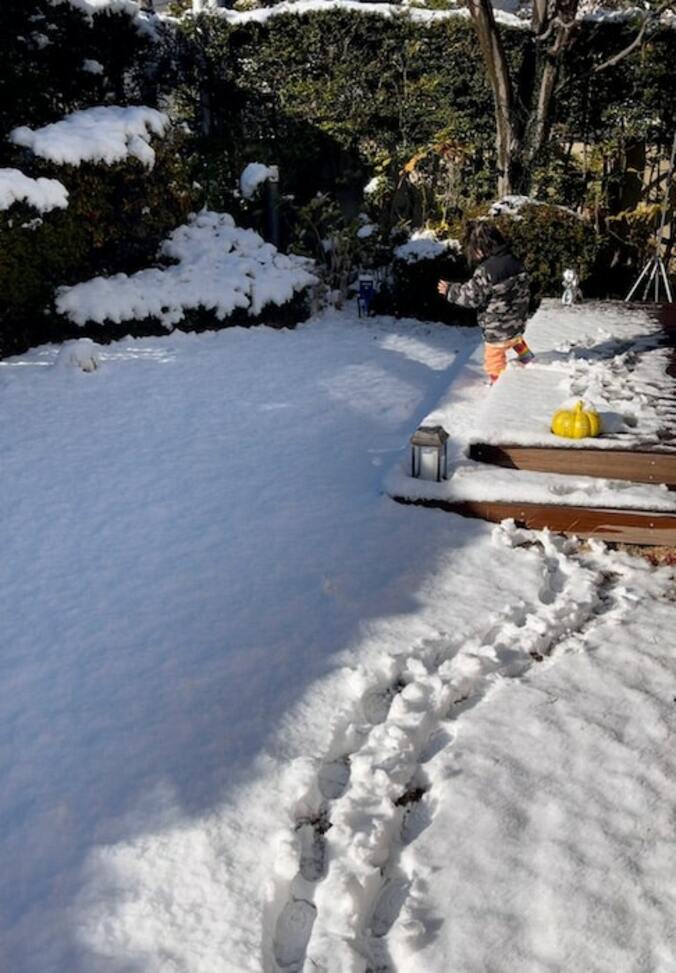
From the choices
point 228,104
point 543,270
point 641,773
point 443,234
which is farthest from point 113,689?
point 228,104

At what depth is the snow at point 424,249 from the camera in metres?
9.46

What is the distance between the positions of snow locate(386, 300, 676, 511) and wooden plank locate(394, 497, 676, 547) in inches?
2.1

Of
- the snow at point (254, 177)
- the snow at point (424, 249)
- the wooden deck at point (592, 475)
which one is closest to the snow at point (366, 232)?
the snow at point (424, 249)

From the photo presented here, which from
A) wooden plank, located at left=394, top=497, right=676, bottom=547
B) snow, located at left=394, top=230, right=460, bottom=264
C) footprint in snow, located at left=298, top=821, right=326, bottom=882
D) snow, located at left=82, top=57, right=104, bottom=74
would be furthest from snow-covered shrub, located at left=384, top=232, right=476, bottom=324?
footprint in snow, located at left=298, top=821, right=326, bottom=882

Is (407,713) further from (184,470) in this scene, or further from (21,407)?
(21,407)

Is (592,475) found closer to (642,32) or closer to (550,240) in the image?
(550,240)

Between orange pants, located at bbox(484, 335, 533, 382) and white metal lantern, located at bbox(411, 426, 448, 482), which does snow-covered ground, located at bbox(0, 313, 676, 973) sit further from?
orange pants, located at bbox(484, 335, 533, 382)

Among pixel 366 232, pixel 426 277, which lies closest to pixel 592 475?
pixel 426 277

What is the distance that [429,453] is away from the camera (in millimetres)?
5047

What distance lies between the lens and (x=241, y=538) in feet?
15.1

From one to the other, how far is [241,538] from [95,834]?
2162mm

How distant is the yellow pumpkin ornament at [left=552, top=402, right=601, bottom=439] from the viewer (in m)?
5.05

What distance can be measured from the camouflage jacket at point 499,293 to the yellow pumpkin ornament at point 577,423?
4.22 feet

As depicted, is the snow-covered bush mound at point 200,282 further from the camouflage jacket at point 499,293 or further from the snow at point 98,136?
the camouflage jacket at point 499,293
